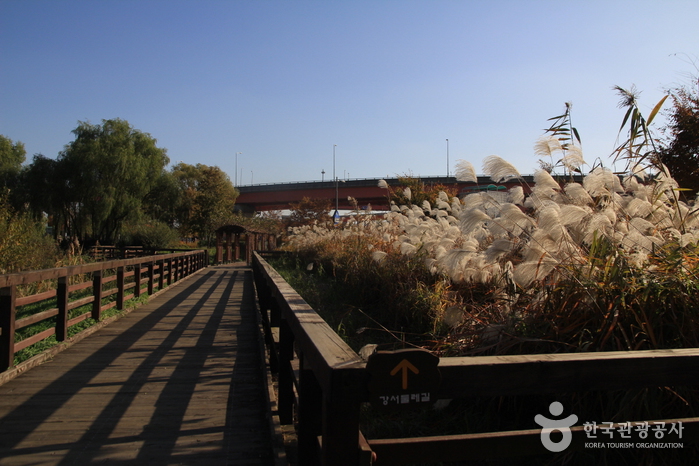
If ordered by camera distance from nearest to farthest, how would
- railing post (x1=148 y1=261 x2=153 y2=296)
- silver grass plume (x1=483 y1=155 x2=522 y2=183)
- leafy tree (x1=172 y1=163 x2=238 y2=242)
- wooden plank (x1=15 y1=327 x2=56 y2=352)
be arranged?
1. silver grass plume (x1=483 y1=155 x2=522 y2=183)
2. wooden plank (x1=15 y1=327 x2=56 y2=352)
3. railing post (x1=148 y1=261 x2=153 y2=296)
4. leafy tree (x1=172 y1=163 x2=238 y2=242)

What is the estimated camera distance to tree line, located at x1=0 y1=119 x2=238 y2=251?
29.4 meters

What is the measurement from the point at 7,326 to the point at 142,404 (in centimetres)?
167

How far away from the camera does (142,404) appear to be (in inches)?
149

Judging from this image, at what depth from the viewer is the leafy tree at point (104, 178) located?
29641 millimetres

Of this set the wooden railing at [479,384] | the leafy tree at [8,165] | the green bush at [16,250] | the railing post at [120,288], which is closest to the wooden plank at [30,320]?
the railing post at [120,288]

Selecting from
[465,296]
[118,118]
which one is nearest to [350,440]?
[465,296]

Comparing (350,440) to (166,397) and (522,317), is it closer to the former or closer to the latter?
(522,317)

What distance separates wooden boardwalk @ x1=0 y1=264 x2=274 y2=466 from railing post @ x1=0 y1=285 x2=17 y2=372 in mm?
210

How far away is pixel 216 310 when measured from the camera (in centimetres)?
891

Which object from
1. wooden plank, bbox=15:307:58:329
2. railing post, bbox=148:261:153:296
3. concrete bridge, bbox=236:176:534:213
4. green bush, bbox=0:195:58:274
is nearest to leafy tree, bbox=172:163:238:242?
concrete bridge, bbox=236:176:534:213

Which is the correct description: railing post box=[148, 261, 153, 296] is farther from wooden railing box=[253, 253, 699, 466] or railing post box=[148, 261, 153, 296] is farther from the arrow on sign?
the arrow on sign

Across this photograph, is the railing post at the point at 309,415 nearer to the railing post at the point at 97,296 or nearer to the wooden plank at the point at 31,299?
the wooden plank at the point at 31,299

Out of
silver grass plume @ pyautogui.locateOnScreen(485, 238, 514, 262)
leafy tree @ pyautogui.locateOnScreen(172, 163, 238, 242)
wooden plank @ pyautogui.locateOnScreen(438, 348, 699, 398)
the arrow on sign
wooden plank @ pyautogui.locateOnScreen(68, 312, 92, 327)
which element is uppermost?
leafy tree @ pyautogui.locateOnScreen(172, 163, 238, 242)

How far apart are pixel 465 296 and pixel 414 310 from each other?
0.58m
